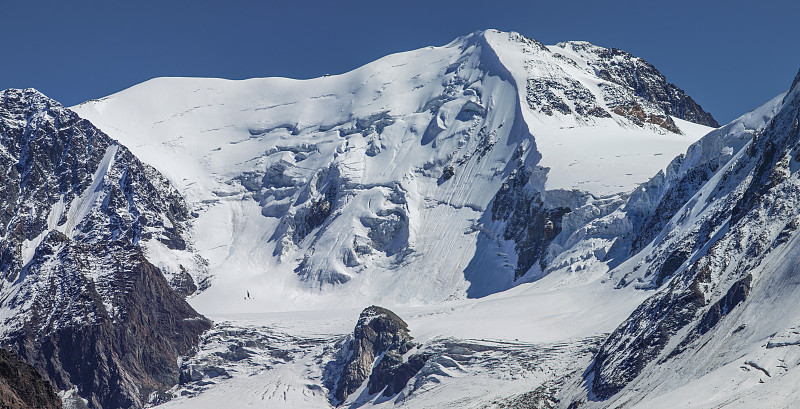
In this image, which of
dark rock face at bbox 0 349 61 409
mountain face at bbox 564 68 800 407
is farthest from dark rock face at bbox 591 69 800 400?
dark rock face at bbox 0 349 61 409

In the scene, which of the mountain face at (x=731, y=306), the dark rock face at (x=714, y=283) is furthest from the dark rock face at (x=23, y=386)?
the dark rock face at (x=714, y=283)

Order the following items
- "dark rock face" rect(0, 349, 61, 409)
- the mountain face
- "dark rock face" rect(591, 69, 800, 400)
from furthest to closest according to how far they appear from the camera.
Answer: "dark rock face" rect(591, 69, 800, 400) → the mountain face → "dark rock face" rect(0, 349, 61, 409)

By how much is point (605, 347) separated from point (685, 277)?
1529 cm

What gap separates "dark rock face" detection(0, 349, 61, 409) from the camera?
110 metres

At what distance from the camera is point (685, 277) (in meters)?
184

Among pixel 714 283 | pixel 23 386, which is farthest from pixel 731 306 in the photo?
pixel 23 386

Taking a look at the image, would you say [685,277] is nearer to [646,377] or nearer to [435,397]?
[646,377]

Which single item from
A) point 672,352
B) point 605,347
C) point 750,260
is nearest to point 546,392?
point 605,347

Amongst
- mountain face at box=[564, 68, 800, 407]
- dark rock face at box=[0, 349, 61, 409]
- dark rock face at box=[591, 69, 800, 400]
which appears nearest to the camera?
dark rock face at box=[0, 349, 61, 409]

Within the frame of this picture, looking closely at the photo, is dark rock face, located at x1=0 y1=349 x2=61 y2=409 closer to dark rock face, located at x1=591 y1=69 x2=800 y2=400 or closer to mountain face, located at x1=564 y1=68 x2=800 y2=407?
mountain face, located at x1=564 y1=68 x2=800 y2=407

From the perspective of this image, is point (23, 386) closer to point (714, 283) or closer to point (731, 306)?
point (731, 306)

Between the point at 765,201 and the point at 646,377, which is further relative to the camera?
the point at 765,201

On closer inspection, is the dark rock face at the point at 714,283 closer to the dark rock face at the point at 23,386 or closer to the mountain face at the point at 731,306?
the mountain face at the point at 731,306

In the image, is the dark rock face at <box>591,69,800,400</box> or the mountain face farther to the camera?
the dark rock face at <box>591,69,800,400</box>
